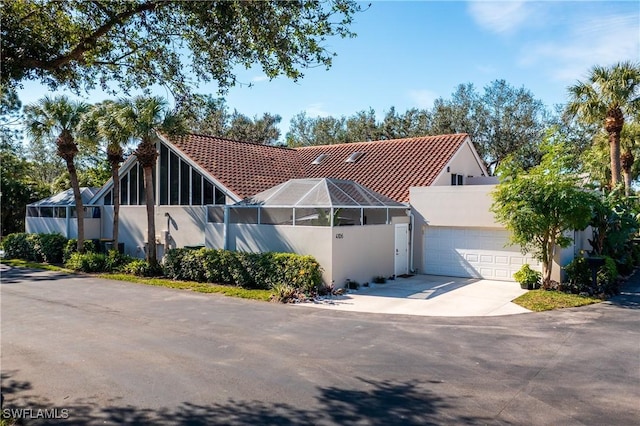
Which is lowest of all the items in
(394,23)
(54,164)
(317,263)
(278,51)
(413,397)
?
(413,397)

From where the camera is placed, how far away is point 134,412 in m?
6.05

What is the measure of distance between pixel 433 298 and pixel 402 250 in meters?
4.56

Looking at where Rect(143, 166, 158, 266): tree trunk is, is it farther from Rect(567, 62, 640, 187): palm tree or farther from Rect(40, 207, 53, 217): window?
Rect(567, 62, 640, 187): palm tree

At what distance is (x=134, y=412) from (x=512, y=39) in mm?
10414

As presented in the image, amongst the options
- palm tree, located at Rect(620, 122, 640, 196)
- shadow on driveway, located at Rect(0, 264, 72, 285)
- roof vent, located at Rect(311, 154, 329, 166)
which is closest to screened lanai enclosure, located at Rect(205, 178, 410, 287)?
shadow on driveway, located at Rect(0, 264, 72, 285)

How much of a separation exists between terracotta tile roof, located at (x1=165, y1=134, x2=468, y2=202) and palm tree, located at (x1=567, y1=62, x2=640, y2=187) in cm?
519

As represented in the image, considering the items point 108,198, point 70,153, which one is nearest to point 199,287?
point 70,153

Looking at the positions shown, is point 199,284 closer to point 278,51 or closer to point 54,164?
point 278,51

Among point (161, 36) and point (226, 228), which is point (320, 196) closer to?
point (226, 228)

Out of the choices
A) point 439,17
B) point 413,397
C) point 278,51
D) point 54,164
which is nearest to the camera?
point 413,397

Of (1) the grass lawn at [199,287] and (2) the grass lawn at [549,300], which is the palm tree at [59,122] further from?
(2) the grass lawn at [549,300]

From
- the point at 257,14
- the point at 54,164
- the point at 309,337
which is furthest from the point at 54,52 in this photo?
the point at 54,164

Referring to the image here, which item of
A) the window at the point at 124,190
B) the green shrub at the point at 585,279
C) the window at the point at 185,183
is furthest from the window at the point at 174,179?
the green shrub at the point at 585,279

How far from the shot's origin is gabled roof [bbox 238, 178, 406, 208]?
15.9 meters
